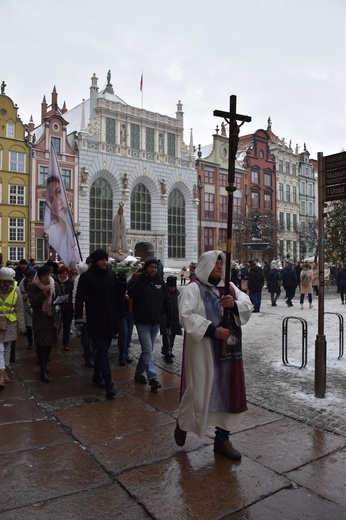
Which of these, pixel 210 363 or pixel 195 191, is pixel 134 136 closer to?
pixel 195 191

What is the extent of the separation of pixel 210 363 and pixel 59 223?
7.16 m

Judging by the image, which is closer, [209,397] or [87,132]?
[209,397]

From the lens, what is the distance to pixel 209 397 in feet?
12.0

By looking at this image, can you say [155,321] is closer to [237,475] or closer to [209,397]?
[209,397]

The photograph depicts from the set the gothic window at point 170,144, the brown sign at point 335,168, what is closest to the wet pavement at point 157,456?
the brown sign at point 335,168

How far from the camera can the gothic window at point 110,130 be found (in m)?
39.7

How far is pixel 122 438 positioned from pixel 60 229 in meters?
6.52

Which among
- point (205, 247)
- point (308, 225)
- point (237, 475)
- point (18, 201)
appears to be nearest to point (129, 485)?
point (237, 475)

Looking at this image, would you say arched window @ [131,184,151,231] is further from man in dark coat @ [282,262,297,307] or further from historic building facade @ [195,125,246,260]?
man in dark coat @ [282,262,297,307]

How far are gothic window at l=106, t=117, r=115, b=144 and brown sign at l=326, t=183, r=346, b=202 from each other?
36.7 metres

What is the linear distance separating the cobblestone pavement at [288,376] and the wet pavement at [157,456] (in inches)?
1.1

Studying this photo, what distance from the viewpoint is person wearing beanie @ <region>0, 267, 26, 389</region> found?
5.93 metres

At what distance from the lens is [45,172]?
36188mm

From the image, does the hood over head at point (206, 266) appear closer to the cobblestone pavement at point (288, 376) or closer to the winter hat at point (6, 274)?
the cobblestone pavement at point (288, 376)
